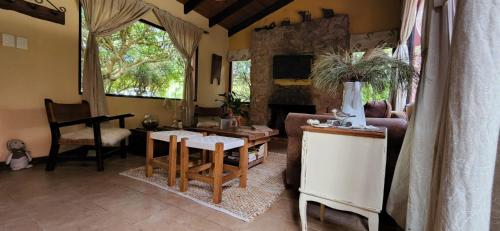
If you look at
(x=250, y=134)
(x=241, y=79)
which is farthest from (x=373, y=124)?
(x=241, y=79)

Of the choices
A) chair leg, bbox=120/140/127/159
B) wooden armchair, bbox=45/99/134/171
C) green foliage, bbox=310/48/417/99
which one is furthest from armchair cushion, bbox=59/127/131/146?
green foliage, bbox=310/48/417/99

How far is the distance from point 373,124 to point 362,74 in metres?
0.37

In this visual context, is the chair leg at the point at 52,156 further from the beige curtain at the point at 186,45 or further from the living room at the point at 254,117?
the beige curtain at the point at 186,45

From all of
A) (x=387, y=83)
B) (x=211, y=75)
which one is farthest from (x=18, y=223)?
(x=211, y=75)

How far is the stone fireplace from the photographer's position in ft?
15.2

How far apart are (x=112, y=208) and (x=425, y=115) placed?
78.1 inches

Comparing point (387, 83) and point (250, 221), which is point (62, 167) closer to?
point (250, 221)

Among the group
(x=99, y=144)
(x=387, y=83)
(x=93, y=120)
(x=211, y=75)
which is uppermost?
(x=211, y=75)

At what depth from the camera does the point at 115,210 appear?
5.32ft

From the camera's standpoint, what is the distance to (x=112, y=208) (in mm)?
1648

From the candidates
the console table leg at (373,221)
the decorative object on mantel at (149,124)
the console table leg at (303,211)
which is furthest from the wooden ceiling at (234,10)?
the console table leg at (373,221)

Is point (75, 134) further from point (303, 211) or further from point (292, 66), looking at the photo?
point (292, 66)

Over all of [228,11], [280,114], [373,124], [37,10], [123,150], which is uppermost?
[228,11]

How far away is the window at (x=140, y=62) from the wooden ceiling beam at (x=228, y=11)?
4.45 feet
